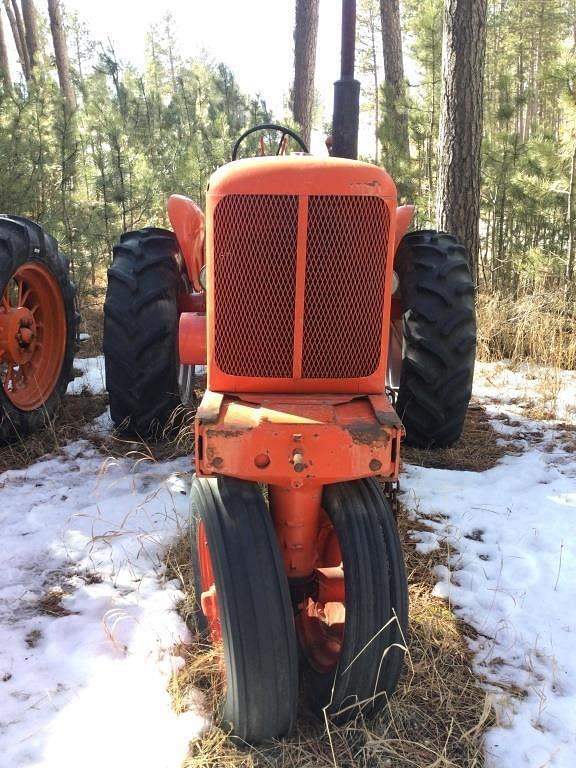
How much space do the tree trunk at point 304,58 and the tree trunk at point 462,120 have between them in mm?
4222

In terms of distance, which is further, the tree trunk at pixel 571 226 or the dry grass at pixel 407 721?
the tree trunk at pixel 571 226

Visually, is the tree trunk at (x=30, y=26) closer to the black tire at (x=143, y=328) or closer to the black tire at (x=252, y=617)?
the black tire at (x=143, y=328)

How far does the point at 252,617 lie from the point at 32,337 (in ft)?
9.20

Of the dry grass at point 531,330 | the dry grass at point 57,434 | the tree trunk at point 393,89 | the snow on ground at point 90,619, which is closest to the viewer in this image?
the snow on ground at point 90,619

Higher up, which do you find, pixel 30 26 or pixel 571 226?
pixel 30 26

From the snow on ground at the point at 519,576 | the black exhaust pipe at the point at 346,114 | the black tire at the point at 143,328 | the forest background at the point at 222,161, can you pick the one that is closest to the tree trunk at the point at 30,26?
the forest background at the point at 222,161

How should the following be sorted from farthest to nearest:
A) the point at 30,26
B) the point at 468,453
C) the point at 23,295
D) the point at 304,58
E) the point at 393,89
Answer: the point at 30,26
the point at 304,58
the point at 393,89
the point at 23,295
the point at 468,453

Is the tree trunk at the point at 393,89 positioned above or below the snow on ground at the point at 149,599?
above

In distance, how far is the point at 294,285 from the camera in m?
1.88

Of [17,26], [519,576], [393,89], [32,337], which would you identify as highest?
[17,26]

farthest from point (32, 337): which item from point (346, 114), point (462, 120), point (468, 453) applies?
point (462, 120)

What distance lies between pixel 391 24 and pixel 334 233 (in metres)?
10.8

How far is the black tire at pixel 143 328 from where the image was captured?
3.35 metres

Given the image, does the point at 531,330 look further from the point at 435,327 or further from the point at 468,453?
the point at 435,327
